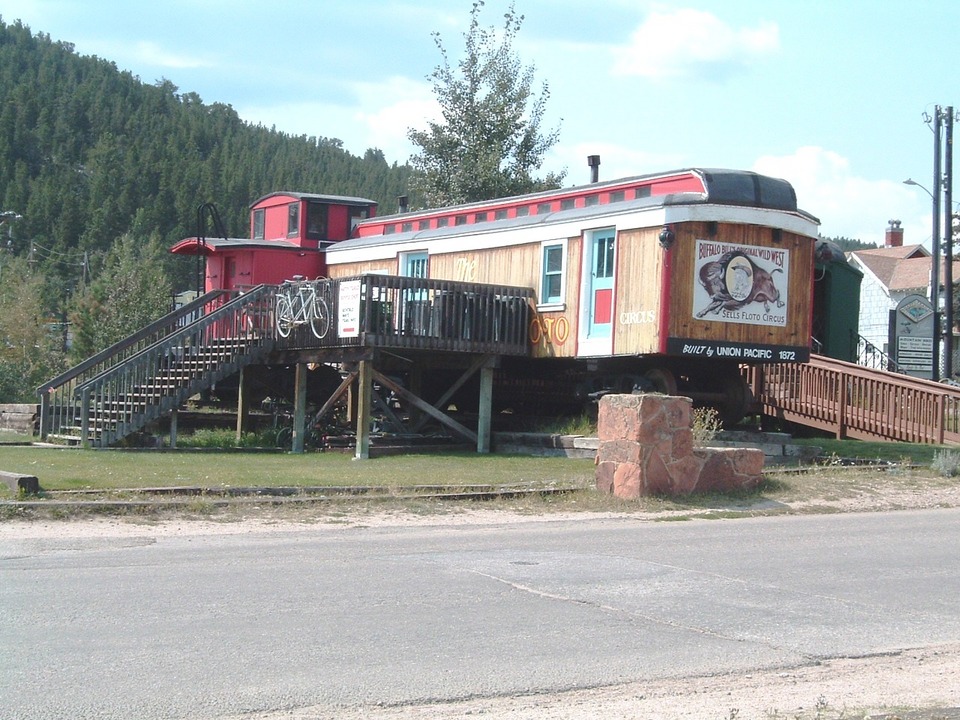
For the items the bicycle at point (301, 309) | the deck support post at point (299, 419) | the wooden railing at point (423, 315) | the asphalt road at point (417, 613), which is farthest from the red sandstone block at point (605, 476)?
the deck support post at point (299, 419)

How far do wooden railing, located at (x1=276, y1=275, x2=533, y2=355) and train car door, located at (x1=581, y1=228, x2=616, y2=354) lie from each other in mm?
1581

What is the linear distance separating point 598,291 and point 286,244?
33.0ft

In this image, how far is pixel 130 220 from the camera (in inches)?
4158

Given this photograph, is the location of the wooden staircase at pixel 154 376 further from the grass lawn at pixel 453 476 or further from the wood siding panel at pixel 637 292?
the wood siding panel at pixel 637 292

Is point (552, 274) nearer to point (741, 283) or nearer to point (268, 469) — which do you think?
point (741, 283)

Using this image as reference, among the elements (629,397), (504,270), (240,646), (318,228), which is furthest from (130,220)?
(240,646)

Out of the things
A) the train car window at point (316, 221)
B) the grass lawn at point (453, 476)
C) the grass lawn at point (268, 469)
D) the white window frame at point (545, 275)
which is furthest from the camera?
the train car window at point (316, 221)

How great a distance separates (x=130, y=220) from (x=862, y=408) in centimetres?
9118

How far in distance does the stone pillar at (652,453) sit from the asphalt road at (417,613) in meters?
2.69

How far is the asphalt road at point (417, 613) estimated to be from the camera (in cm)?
647

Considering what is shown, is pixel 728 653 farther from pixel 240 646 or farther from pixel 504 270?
pixel 504 270

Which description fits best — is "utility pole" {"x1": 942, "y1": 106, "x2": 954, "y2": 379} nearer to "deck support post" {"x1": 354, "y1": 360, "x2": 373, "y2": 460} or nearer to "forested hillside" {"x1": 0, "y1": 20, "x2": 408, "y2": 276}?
"deck support post" {"x1": 354, "y1": 360, "x2": 373, "y2": 460}

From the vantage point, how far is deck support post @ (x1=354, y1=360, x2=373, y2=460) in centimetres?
2109

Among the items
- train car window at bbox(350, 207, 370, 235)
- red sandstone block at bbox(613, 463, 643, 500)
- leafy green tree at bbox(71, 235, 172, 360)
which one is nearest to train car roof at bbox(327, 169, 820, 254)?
train car window at bbox(350, 207, 370, 235)
